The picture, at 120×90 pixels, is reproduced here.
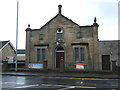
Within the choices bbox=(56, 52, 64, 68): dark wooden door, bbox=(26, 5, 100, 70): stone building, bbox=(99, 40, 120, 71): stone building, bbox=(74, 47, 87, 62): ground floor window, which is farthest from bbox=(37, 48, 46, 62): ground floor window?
bbox=(99, 40, 120, 71): stone building

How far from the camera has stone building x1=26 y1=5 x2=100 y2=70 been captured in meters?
22.0

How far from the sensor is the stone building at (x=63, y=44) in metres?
22.0

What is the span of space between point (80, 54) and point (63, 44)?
312 centimetres

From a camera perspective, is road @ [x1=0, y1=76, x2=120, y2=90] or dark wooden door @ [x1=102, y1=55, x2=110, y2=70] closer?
road @ [x1=0, y1=76, x2=120, y2=90]

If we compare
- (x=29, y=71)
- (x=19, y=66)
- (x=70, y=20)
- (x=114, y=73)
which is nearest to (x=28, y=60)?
(x=19, y=66)

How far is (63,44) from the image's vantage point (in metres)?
23.0

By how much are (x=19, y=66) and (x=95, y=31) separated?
1377cm

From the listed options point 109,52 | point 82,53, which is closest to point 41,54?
point 82,53

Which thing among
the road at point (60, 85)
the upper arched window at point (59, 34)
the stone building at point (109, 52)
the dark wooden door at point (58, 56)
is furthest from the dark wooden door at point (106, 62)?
the road at point (60, 85)

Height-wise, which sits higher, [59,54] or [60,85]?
[59,54]

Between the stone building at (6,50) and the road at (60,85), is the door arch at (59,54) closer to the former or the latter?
the road at (60,85)

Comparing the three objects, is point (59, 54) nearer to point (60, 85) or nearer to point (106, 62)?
point (106, 62)

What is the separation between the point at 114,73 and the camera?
1830 cm

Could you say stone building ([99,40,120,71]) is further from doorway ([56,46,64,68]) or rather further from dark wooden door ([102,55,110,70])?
doorway ([56,46,64,68])
